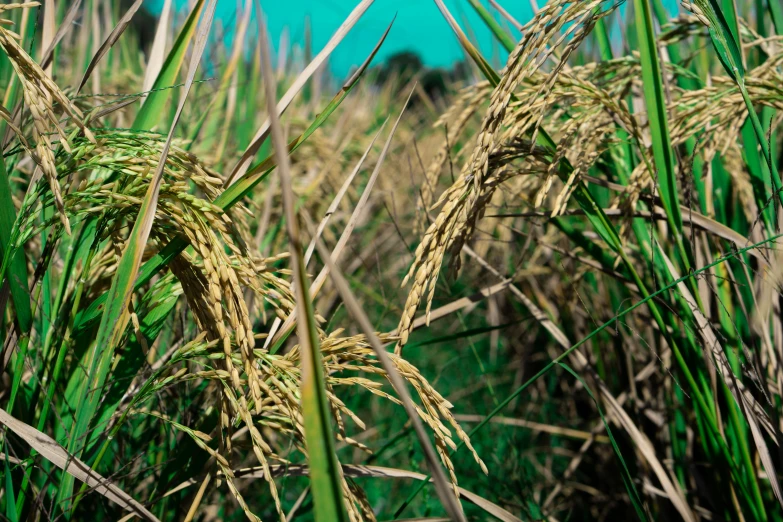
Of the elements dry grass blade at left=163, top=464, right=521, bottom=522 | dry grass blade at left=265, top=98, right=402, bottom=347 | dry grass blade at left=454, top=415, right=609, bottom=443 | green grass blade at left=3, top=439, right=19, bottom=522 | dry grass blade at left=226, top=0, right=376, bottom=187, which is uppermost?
dry grass blade at left=226, top=0, right=376, bottom=187

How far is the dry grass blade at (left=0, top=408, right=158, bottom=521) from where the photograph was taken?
0.86 meters

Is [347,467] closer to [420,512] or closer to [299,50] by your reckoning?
[420,512]

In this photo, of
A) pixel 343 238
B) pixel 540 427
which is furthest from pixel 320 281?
pixel 540 427

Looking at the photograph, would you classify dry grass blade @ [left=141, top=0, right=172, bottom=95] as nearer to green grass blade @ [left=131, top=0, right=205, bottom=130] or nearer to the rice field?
the rice field

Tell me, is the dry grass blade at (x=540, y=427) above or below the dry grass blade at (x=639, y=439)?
below

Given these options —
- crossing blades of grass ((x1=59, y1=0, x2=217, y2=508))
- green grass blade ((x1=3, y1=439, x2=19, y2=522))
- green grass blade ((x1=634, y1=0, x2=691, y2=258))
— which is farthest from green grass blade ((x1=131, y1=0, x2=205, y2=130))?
green grass blade ((x1=634, y1=0, x2=691, y2=258))

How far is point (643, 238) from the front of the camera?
1.36 meters

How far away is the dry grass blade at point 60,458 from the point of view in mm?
856

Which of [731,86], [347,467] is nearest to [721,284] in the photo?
[731,86]

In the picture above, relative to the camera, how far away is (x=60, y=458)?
34.3 inches

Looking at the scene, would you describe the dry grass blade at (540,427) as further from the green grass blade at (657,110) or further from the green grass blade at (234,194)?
the green grass blade at (234,194)

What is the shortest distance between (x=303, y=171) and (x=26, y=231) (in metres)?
2.48

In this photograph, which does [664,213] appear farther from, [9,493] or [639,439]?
[9,493]

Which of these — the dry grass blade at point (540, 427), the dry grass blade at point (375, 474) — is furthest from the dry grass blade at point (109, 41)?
the dry grass blade at point (540, 427)
